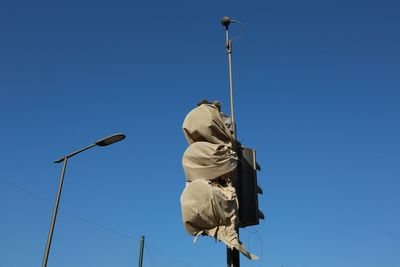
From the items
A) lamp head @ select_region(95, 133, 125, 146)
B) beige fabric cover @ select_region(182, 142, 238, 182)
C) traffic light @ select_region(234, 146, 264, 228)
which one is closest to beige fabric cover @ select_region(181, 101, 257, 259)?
beige fabric cover @ select_region(182, 142, 238, 182)

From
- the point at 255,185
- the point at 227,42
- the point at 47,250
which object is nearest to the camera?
the point at 255,185

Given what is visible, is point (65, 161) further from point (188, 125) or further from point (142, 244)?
point (188, 125)

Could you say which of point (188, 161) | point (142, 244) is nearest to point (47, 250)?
point (142, 244)

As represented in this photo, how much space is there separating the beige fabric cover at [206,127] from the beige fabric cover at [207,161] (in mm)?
117

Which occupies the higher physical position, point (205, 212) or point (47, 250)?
point (47, 250)

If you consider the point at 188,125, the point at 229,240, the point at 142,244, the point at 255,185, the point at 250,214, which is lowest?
the point at 229,240

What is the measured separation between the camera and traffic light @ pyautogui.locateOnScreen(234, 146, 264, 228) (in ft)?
21.1

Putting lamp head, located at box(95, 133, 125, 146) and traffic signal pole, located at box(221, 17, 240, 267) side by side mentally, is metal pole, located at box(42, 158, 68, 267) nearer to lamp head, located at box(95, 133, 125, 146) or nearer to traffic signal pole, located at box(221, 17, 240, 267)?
lamp head, located at box(95, 133, 125, 146)

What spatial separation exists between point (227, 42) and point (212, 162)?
3.19 m

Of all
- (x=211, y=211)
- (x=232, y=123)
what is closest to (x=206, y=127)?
(x=232, y=123)

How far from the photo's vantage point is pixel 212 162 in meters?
6.69

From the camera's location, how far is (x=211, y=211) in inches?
252

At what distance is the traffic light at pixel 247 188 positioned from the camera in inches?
253

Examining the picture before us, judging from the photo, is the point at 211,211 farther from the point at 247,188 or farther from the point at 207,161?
the point at 207,161
